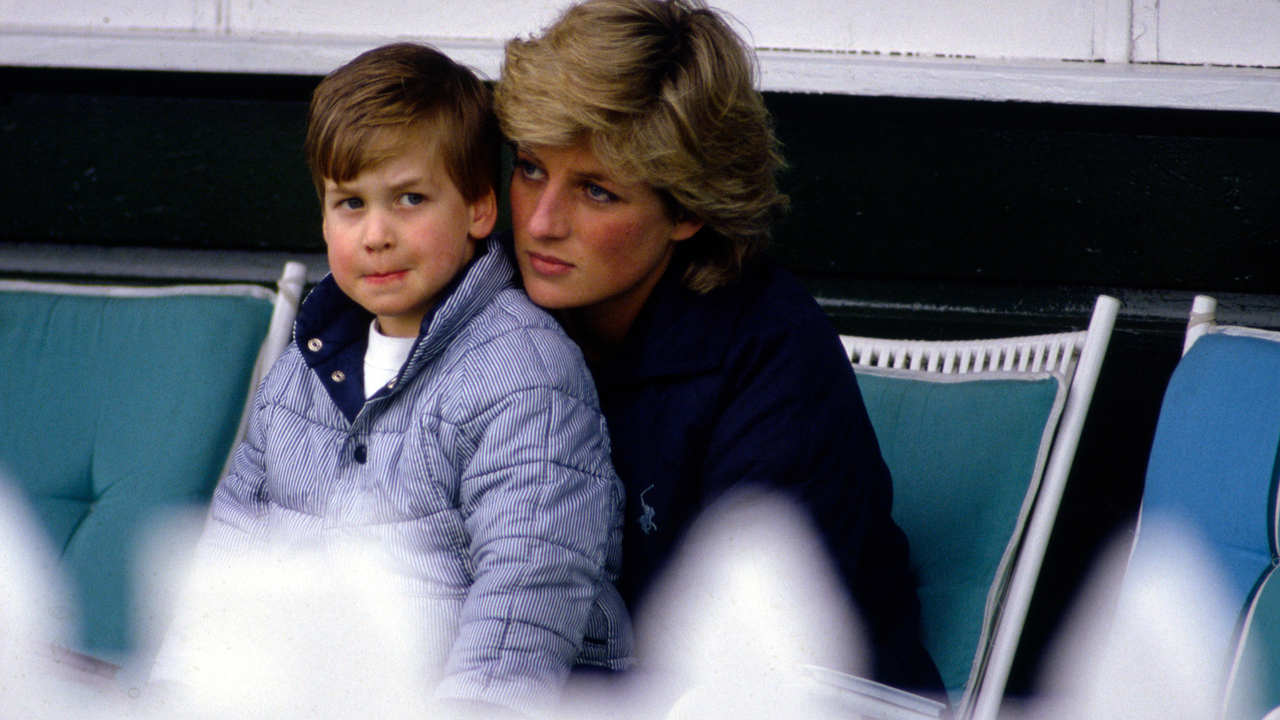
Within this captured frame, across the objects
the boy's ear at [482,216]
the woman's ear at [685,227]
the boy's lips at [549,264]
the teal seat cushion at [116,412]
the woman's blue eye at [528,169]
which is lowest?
the teal seat cushion at [116,412]

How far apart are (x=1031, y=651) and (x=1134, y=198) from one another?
3.76ft

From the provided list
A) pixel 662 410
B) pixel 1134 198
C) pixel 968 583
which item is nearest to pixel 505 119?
pixel 662 410

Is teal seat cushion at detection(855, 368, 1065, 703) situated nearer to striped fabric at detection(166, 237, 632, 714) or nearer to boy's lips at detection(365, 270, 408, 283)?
striped fabric at detection(166, 237, 632, 714)

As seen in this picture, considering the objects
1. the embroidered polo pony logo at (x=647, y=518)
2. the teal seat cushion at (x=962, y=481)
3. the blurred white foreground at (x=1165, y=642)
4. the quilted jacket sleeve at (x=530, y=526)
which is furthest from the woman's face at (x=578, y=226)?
the blurred white foreground at (x=1165, y=642)

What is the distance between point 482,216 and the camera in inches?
54.4

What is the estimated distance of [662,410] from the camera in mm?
1397

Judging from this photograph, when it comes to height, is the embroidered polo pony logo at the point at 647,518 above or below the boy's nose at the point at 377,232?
below

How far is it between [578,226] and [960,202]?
4.50 feet

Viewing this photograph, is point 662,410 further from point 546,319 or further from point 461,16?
point 461,16

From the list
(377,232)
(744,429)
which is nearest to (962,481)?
(744,429)

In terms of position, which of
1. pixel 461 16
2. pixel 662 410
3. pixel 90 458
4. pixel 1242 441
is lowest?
pixel 90 458

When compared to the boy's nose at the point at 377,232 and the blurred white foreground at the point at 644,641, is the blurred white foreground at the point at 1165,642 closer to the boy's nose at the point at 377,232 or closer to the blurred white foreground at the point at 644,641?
the blurred white foreground at the point at 644,641

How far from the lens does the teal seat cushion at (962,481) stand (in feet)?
5.35

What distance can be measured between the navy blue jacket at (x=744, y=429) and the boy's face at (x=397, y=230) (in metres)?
0.28
